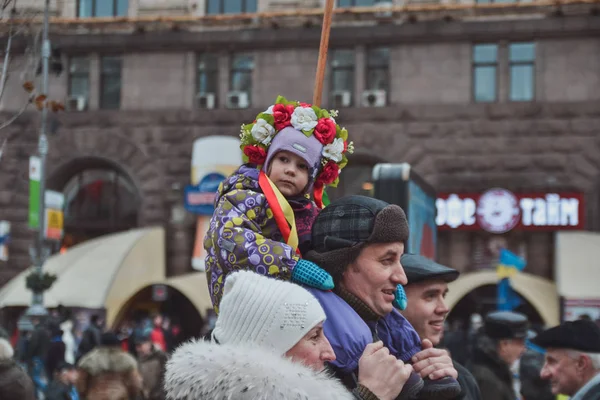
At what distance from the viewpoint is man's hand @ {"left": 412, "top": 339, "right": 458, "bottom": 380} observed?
3773mm

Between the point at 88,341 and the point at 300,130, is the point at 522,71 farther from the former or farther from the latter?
the point at 300,130

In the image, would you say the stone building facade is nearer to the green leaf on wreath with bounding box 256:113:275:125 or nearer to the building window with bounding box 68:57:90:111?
the building window with bounding box 68:57:90:111

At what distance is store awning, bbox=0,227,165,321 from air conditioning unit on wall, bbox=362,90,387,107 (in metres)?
6.37

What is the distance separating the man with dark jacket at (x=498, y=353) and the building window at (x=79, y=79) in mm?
20446

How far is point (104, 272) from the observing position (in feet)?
84.3

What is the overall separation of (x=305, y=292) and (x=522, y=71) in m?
23.6

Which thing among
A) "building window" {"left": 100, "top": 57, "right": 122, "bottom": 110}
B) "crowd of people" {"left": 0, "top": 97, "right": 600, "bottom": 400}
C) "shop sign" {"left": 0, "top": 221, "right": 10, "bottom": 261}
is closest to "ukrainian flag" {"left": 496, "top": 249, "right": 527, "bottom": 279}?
"building window" {"left": 100, "top": 57, "right": 122, "bottom": 110}

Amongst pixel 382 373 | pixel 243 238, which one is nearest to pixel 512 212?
pixel 243 238

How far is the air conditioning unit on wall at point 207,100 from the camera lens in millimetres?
27562

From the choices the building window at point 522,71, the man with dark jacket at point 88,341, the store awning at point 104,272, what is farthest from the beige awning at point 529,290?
the man with dark jacket at point 88,341

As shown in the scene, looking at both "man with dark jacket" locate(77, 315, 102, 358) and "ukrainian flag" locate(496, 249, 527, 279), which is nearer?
"man with dark jacket" locate(77, 315, 102, 358)

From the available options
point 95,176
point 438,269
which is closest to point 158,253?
point 95,176

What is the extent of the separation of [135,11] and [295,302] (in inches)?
1016

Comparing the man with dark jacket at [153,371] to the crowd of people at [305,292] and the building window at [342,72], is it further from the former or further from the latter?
the building window at [342,72]
